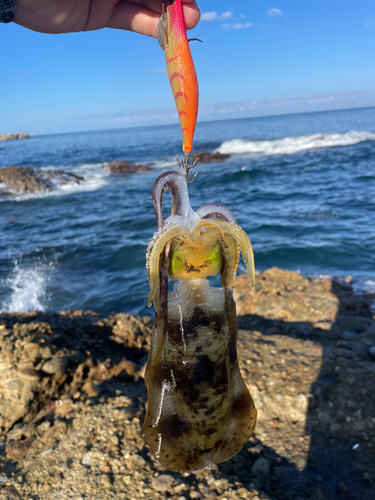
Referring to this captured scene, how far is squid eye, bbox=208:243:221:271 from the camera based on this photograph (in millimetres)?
1702

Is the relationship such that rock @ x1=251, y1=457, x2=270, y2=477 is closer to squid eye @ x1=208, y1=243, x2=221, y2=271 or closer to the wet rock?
the wet rock

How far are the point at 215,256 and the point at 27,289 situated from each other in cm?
835

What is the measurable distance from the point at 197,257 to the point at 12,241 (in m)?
12.9

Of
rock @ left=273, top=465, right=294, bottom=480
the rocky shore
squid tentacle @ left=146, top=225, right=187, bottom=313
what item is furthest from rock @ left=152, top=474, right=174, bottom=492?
squid tentacle @ left=146, top=225, right=187, bottom=313

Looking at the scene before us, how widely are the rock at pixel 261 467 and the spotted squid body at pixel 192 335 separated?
5.40ft

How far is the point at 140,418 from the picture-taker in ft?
11.3

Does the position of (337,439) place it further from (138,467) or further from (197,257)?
(197,257)

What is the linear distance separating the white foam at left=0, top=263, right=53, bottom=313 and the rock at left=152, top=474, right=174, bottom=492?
19.9 ft

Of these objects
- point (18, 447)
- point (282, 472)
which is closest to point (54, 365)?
point (18, 447)

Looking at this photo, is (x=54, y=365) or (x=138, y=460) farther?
(x=54, y=365)

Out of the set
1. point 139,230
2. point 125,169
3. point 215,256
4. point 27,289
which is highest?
point 125,169

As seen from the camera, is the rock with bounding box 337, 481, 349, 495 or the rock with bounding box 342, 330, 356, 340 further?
the rock with bounding box 342, 330, 356, 340

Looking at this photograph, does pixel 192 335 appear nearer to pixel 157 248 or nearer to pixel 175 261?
pixel 175 261

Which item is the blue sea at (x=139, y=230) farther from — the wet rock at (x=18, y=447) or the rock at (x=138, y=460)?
the rock at (x=138, y=460)
